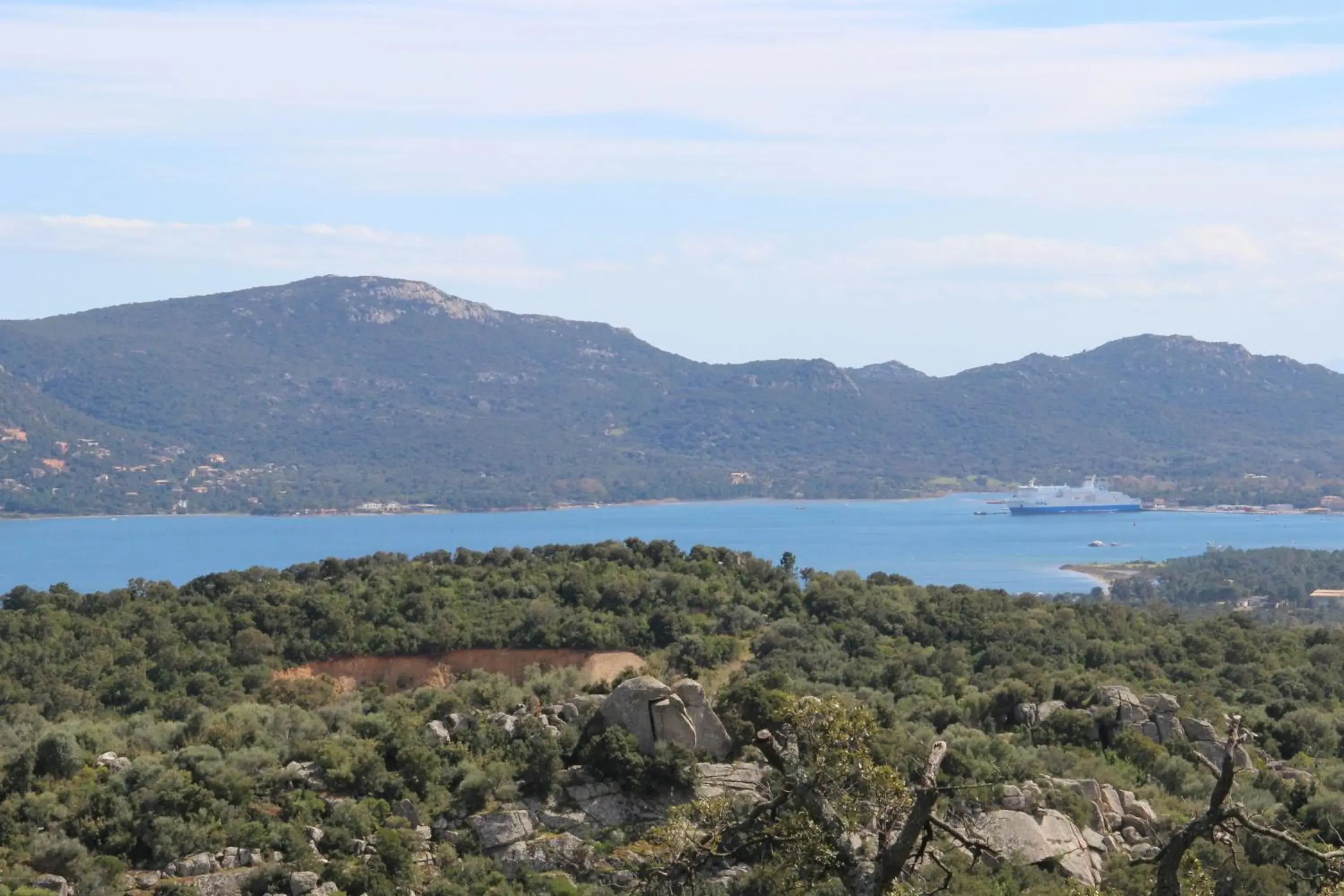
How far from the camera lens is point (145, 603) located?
121 ft

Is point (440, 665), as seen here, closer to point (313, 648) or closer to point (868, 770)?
point (313, 648)

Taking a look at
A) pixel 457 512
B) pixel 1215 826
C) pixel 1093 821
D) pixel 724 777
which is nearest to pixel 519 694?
pixel 724 777

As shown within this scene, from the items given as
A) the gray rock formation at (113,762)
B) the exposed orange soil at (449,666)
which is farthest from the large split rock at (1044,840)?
the exposed orange soil at (449,666)

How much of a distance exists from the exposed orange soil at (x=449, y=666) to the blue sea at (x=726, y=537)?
215 ft

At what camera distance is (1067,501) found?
186 meters

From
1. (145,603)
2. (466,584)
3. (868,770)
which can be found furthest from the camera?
(466,584)

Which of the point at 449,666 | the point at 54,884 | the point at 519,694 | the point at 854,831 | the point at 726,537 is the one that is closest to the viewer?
the point at 854,831

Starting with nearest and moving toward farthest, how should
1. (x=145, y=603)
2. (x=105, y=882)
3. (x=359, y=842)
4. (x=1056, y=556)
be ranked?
(x=105, y=882)
(x=359, y=842)
(x=145, y=603)
(x=1056, y=556)

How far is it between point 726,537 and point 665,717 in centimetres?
11934

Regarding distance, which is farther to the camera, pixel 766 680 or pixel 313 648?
pixel 313 648

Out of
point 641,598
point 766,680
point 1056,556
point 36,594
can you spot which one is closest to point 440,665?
point 641,598

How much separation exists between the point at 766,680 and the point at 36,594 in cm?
1984

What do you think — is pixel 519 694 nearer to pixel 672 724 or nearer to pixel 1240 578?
pixel 672 724

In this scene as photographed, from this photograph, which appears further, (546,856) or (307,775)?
(307,775)
